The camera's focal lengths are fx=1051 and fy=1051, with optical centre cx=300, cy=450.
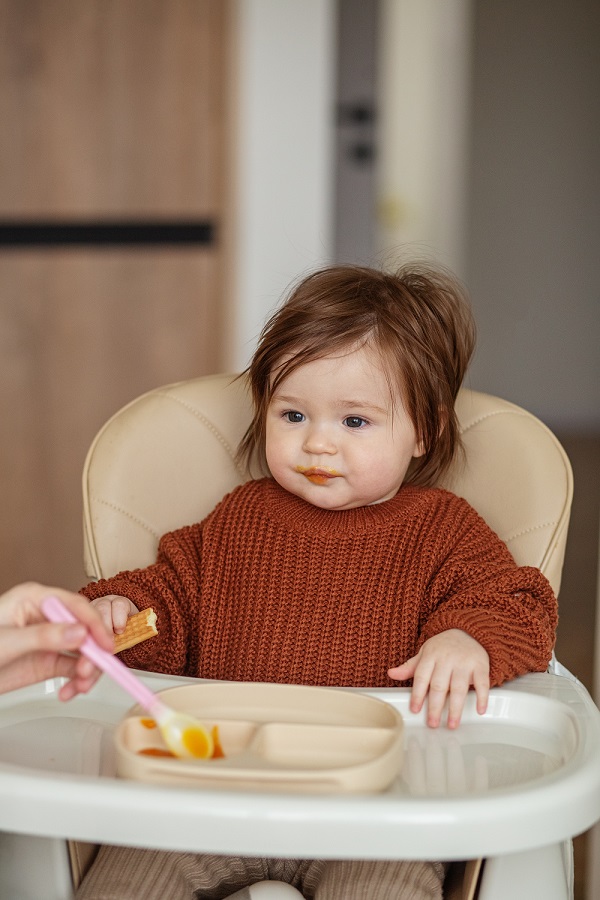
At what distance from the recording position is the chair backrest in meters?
1.16

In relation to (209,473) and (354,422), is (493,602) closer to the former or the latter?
(354,422)

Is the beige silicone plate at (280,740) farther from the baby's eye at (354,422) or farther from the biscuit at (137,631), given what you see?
the baby's eye at (354,422)

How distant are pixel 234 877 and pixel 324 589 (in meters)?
0.30

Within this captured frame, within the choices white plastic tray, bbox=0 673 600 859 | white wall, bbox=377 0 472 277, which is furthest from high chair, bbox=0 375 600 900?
white wall, bbox=377 0 472 277

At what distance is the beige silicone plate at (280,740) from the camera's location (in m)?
0.74

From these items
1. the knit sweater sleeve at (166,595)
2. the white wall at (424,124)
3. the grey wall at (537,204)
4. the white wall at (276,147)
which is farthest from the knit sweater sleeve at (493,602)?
the grey wall at (537,204)

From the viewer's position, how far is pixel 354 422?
1125 millimetres

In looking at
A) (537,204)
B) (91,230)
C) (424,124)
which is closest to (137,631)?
(91,230)

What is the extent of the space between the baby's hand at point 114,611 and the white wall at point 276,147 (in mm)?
1683

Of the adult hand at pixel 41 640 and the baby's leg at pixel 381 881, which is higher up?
the adult hand at pixel 41 640

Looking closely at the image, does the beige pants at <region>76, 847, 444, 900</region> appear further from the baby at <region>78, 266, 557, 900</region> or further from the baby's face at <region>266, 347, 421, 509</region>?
the baby's face at <region>266, 347, 421, 509</region>

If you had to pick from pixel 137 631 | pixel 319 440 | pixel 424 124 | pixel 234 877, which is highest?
pixel 424 124

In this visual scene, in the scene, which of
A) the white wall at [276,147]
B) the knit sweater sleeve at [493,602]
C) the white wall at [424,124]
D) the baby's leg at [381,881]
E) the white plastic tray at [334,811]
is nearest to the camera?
the white plastic tray at [334,811]

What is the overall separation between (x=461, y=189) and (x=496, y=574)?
341 centimetres
